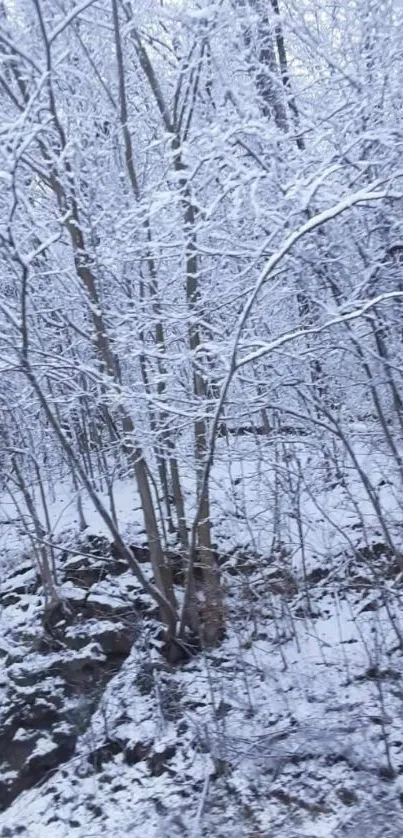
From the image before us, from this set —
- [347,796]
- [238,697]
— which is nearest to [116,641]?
[238,697]

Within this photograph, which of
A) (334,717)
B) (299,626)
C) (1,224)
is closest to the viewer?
(1,224)

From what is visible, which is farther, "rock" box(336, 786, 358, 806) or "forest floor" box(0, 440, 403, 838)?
"forest floor" box(0, 440, 403, 838)

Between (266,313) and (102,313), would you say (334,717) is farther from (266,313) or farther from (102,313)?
(102,313)

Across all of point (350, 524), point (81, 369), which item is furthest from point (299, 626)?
point (81, 369)

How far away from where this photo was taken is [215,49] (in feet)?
19.7

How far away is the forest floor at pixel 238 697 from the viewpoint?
5.19m

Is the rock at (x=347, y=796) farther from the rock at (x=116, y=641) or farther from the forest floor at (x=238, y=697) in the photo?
the rock at (x=116, y=641)

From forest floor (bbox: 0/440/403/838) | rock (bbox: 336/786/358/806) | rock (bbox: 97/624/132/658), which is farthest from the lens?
rock (bbox: 97/624/132/658)

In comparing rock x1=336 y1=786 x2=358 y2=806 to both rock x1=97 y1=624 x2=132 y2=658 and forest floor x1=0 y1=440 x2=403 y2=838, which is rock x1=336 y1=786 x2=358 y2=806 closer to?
forest floor x1=0 y1=440 x2=403 y2=838

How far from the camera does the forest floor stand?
519cm

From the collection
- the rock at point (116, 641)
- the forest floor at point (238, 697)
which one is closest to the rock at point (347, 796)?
the forest floor at point (238, 697)

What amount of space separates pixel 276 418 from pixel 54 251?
2694 millimetres

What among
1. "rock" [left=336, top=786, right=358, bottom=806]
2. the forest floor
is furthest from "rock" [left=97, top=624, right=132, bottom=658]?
"rock" [left=336, top=786, right=358, bottom=806]

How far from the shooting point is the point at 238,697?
622 centimetres
